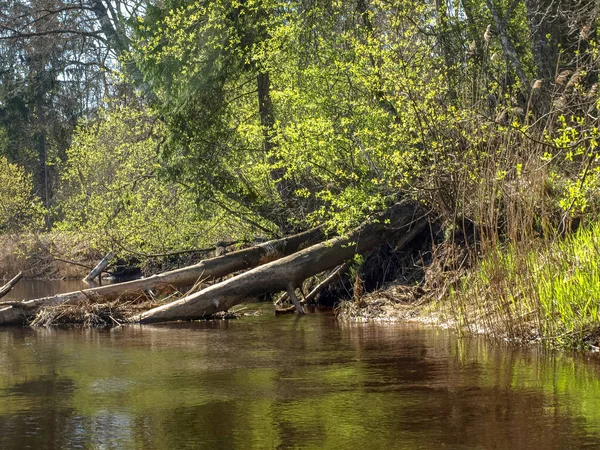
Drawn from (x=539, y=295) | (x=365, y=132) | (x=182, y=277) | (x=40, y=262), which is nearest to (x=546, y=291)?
(x=539, y=295)

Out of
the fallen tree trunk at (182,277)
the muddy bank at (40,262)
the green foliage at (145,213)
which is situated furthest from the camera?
the muddy bank at (40,262)

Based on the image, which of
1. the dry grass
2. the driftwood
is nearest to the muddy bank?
the driftwood

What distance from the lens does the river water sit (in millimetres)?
7234

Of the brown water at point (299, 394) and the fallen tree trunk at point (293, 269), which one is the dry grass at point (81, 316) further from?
the brown water at point (299, 394)

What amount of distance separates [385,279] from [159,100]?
6.74 meters

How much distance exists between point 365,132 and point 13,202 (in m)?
27.8

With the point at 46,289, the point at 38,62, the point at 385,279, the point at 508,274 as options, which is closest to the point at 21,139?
the point at 38,62

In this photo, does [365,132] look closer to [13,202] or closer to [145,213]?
[145,213]

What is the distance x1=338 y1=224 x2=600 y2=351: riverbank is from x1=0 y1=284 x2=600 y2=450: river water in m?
0.38

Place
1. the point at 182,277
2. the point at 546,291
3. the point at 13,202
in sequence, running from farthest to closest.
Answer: the point at 13,202 < the point at 182,277 < the point at 546,291

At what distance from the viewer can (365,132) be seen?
611 inches

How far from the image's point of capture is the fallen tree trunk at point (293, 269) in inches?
640

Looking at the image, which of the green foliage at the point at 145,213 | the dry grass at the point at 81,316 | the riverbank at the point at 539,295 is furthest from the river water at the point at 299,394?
Answer: the green foliage at the point at 145,213

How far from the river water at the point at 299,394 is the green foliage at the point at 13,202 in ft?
86.0
